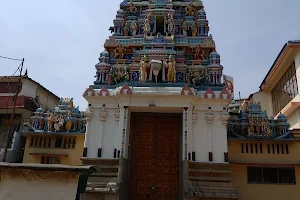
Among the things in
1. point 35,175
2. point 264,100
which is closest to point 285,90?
point 264,100

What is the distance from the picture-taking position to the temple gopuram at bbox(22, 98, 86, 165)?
17.0 metres

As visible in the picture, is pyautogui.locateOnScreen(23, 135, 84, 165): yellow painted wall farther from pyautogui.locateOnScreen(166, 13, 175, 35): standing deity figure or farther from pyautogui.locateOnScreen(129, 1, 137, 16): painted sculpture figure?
pyautogui.locateOnScreen(129, 1, 137, 16): painted sculpture figure

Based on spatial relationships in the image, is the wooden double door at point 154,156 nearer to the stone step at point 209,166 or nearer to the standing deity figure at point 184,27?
the stone step at point 209,166

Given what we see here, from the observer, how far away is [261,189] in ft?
51.4

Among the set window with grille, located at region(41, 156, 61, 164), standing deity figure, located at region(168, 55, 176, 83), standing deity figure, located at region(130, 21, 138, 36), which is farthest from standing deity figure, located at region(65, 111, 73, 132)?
standing deity figure, located at region(130, 21, 138, 36)

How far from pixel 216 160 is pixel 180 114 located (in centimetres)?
312

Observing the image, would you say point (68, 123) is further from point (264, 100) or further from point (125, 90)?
point (264, 100)

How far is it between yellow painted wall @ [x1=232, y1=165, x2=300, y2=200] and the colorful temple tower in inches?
74.5

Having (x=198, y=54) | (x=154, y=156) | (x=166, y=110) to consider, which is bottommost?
(x=154, y=156)

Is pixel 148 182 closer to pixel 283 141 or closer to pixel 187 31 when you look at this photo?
pixel 283 141

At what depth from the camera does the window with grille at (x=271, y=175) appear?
15734 mm

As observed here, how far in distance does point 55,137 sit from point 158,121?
6.10m

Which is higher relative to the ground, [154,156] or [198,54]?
[198,54]

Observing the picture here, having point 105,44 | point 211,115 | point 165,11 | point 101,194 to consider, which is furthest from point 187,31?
point 101,194
